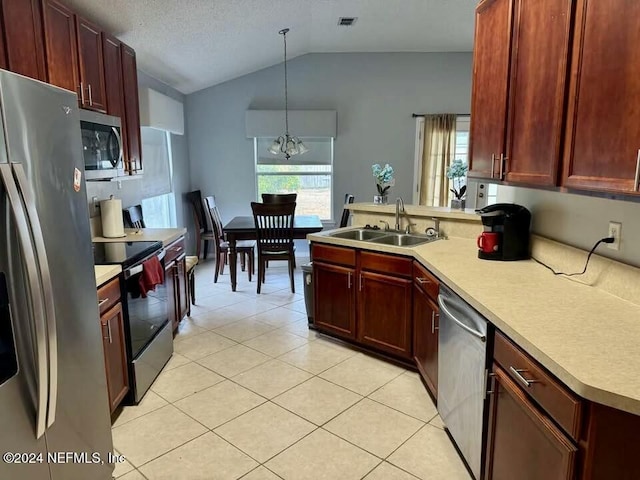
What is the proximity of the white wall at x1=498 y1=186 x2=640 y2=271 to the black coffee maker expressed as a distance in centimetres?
12

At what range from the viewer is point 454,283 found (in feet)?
6.70

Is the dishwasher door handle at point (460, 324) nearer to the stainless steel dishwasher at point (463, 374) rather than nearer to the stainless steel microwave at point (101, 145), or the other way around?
the stainless steel dishwasher at point (463, 374)

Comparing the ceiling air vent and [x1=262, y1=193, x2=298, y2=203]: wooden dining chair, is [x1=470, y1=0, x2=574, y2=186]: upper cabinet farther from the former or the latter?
the ceiling air vent

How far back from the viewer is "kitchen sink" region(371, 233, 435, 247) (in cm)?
331

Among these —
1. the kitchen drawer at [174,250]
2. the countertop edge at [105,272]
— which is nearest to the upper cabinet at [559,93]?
the countertop edge at [105,272]

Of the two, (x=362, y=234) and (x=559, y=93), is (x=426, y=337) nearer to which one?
(x=362, y=234)

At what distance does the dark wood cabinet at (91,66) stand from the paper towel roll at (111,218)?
0.69 m

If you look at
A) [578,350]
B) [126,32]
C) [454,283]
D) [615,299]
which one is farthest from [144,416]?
[126,32]

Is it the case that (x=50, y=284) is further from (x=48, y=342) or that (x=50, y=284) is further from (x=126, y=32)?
(x=126, y=32)

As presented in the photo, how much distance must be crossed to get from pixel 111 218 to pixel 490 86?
108 inches

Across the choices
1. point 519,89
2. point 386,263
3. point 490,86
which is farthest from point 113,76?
point 519,89

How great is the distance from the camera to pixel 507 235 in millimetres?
2428

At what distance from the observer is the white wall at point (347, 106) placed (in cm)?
624

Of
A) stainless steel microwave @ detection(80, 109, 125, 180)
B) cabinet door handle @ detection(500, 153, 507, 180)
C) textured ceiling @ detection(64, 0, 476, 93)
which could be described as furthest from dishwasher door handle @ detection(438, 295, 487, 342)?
textured ceiling @ detection(64, 0, 476, 93)
